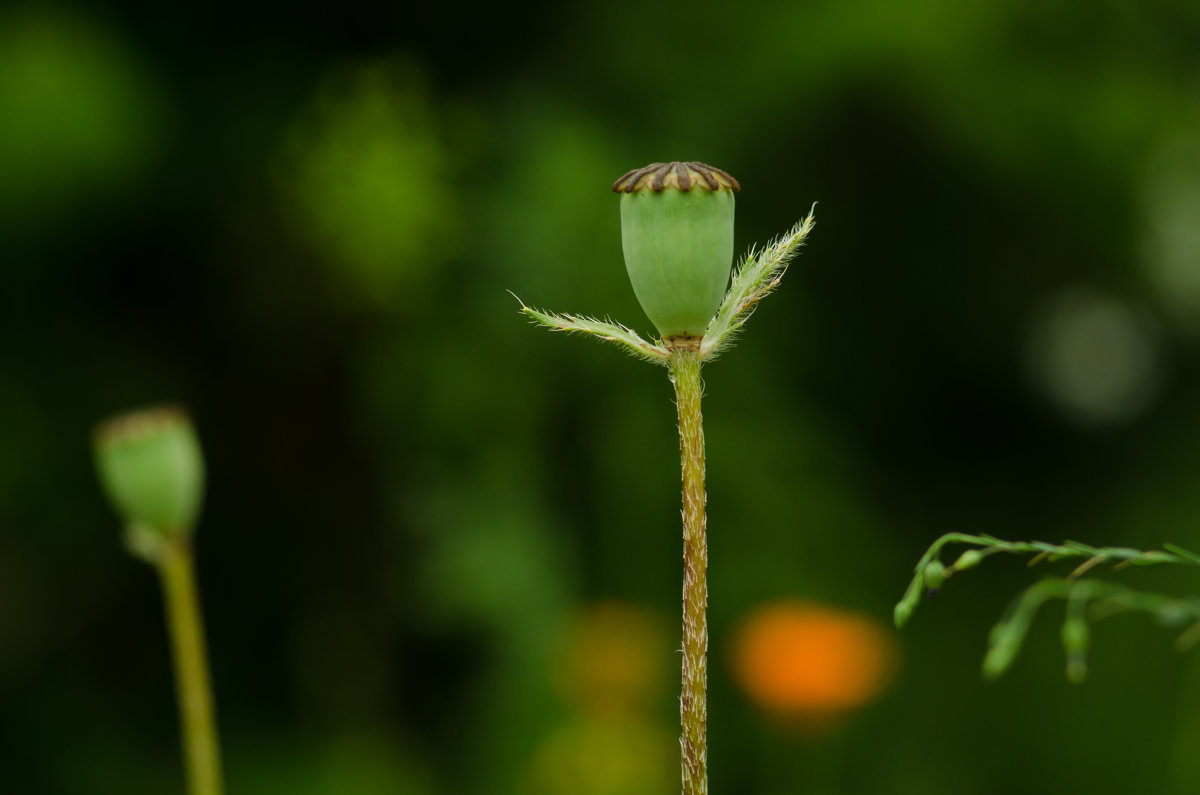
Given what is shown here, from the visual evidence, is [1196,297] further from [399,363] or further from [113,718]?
[113,718]

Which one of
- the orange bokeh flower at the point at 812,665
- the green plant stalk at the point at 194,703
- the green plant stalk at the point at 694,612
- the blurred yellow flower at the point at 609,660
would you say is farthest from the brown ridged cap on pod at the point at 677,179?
the blurred yellow flower at the point at 609,660

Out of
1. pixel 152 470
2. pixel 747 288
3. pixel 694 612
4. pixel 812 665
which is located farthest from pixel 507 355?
pixel 694 612

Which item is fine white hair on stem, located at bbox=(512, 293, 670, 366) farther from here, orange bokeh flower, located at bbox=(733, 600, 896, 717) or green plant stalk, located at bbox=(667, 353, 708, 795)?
orange bokeh flower, located at bbox=(733, 600, 896, 717)

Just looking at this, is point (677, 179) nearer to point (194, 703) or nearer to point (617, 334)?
point (617, 334)

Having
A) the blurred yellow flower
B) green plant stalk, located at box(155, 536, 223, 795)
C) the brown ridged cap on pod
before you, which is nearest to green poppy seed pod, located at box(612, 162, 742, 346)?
the brown ridged cap on pod

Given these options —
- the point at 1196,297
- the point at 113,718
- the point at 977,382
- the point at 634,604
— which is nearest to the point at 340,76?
the point at 634,604
